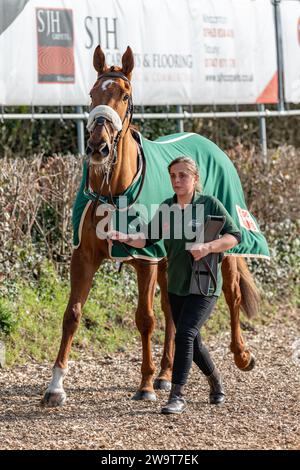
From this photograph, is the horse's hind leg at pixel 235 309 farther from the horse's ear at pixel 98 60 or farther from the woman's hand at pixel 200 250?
the horse's ear at pixel 98 60

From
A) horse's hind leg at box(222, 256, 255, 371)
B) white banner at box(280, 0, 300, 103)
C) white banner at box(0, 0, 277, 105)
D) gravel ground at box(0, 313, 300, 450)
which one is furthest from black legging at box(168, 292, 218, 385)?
white banner at box(280, 0, 300, 103)

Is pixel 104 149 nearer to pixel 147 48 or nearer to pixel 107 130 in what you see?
pixel 107 130

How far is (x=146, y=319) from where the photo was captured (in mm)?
7133

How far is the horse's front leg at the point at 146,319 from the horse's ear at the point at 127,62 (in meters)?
1.33

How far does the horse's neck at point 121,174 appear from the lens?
6.82m

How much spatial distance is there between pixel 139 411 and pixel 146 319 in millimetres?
734

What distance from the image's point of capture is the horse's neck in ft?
22.4

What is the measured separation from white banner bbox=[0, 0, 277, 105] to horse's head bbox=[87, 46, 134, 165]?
348cm

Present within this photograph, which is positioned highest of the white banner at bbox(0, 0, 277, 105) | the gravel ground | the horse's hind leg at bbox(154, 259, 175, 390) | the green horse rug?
the white banner at bbox(0, 0, 277, 105)

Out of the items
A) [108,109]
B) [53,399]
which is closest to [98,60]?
[108,109]

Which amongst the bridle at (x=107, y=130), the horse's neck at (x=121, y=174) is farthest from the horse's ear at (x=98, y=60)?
the horse's neck at (x=121, y=174)

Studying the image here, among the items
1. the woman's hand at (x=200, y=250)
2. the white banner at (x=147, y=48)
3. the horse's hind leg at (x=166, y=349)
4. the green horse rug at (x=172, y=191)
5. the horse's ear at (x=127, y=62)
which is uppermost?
the white banner at (x=147, y=48)

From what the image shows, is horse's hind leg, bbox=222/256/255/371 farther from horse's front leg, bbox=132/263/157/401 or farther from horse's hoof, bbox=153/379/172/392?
horse's front leg, bbox=132/263/157/401

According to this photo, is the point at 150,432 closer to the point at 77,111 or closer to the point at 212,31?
the point at 77,111
